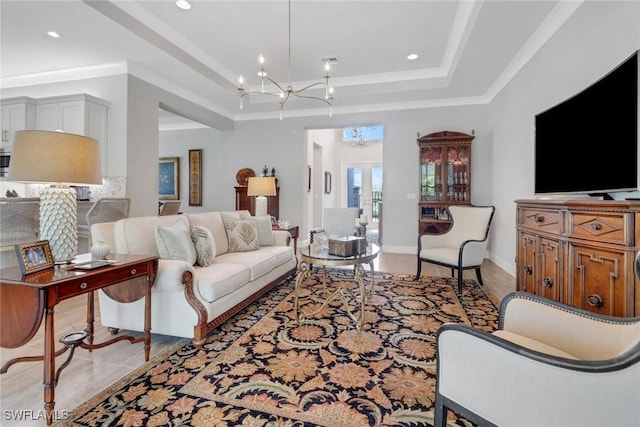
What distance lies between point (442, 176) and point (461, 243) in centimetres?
198

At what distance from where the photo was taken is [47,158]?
1.61 m

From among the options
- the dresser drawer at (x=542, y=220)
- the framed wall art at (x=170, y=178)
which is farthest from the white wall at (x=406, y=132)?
the dresser drawer at (x=542, y=220)

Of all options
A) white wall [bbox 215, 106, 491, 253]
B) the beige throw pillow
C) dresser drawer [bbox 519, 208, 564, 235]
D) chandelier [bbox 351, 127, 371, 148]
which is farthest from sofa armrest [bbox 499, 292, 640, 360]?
chandelier [bbox 351, 127, 371, 148]

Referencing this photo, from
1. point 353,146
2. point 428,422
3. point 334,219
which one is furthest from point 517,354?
point 353,146

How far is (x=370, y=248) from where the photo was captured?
3018 millimetres

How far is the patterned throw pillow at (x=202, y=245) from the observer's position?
2668mm

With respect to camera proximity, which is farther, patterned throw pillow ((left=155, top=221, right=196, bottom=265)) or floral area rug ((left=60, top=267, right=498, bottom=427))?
patterned throw pillow ((left=155, top=221, right=196, bottom=265))

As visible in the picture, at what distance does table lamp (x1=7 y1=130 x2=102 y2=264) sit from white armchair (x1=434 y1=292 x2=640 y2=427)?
2013 mm

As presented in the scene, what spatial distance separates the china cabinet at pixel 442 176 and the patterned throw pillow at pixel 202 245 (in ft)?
13.1

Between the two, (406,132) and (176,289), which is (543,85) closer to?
(406,132)

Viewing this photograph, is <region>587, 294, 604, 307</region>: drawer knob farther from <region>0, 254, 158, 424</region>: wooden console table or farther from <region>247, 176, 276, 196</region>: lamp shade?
<region>247, 176, 276, 196</region>: lamp shade

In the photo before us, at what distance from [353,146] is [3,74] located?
801 centimetres

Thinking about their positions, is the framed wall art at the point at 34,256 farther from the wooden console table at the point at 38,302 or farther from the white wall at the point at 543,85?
the white wall at the point at 543,85

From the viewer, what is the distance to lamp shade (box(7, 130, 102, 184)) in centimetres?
158
